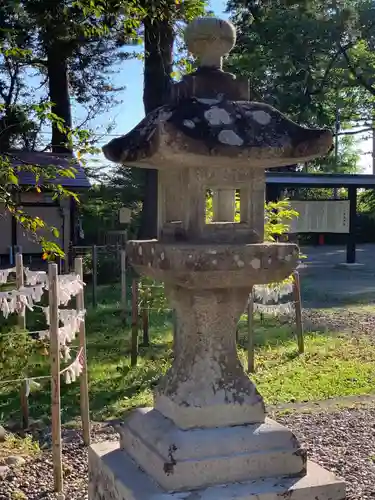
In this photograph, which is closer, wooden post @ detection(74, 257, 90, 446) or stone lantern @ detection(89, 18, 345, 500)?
stone lantern @ detection(89, 18, 345, 500)

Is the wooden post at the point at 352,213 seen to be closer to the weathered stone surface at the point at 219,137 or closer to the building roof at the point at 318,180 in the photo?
the building roof at the point at 318,180

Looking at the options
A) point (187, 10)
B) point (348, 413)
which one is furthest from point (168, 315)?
point (187, 10)

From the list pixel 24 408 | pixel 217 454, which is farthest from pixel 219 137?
pixel 24 408

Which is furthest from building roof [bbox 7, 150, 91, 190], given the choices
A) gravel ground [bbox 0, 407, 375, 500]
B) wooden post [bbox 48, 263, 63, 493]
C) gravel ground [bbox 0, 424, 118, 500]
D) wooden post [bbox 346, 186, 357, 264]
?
wooden post [bbox 48, 263, 63, 493]

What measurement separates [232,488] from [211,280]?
3.41 ft

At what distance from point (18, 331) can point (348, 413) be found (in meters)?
3.69

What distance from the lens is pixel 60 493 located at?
15.0ft

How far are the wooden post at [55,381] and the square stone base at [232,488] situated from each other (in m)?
1.35

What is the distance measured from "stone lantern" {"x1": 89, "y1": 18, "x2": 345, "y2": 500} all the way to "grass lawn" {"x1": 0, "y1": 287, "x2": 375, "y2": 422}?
3610 mm

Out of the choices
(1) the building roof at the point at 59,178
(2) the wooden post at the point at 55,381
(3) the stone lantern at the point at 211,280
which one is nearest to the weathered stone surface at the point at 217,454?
(3) the stone lantern at the point at 211,280

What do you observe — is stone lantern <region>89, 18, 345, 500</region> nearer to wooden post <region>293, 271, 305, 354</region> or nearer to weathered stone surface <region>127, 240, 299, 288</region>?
weathered stone surface <region>127, 240, 299, 288</region>

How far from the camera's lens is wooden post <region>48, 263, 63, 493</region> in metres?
4.58

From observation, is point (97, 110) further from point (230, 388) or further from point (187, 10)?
point (230, 388)

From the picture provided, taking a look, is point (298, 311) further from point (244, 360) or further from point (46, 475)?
point (46, 475)
